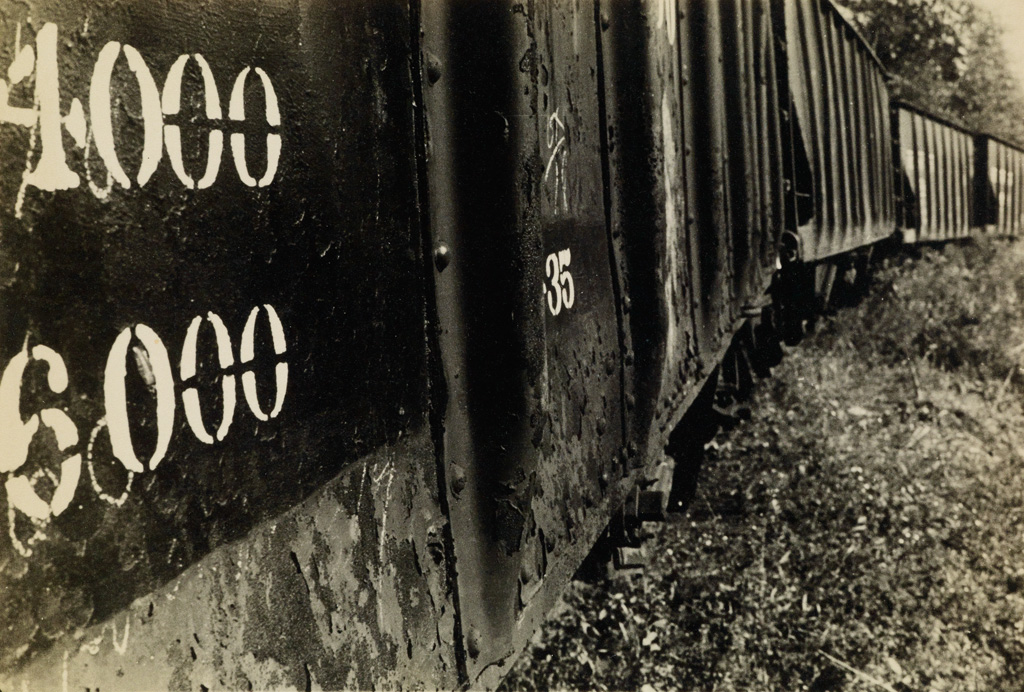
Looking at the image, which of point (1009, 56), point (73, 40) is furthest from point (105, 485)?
point (1009, 56)

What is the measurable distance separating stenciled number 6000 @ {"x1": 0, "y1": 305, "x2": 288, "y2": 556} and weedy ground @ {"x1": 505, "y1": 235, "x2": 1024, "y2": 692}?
3762mm

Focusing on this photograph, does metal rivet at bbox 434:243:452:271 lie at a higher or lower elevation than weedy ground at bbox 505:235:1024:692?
Answer: higher

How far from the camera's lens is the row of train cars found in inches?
30.4

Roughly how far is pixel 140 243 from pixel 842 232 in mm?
7401

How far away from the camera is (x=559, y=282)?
1949 mm

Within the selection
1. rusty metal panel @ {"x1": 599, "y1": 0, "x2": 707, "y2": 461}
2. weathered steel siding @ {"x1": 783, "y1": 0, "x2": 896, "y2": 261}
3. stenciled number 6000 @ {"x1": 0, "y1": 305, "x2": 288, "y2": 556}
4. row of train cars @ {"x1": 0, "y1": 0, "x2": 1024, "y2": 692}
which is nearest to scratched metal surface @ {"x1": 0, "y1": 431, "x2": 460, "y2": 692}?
row of train cars @ {"x1": 0, "y1": 0, "x2": 1024, "y2": 692}

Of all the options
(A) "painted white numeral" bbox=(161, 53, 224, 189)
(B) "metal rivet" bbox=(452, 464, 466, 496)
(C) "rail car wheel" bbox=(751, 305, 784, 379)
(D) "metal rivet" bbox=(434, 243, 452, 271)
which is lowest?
(C) "rail car wheel" bbox=(751, 305, 784, 379)

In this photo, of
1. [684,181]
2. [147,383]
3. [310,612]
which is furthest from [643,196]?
[147,383]

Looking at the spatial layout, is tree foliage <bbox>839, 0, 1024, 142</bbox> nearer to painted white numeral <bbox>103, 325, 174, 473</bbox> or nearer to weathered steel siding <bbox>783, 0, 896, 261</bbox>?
weathered steel siding <bbox>783, 0, 896, 261</bbox>

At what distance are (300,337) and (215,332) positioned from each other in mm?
157

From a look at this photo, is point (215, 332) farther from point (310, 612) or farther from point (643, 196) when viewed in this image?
point (643, 196)

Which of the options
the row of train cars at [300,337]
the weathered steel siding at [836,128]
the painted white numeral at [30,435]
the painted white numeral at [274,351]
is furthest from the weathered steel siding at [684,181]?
the painted white numeral at [30,435]

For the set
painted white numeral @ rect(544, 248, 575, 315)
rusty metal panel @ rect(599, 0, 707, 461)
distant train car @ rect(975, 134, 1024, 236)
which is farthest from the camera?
distant train car @ rect(975, 134, 1024, 236)

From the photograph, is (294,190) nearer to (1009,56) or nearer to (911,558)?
(911,558)
